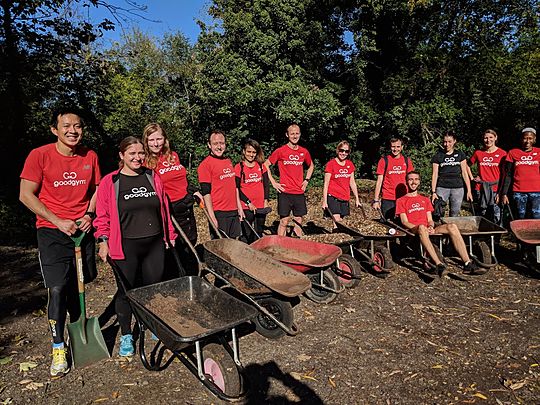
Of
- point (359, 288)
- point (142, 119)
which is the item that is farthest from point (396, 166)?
point (142, 119)

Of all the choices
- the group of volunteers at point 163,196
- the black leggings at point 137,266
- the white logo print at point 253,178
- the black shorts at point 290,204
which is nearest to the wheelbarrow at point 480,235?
the group of volunteers at point 163,196

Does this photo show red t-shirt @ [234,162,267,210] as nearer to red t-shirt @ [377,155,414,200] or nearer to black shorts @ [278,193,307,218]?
black shorts @ [278,193,307,218]

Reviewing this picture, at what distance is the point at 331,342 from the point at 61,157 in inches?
114

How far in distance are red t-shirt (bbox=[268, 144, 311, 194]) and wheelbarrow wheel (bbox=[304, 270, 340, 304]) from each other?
1.83 meters

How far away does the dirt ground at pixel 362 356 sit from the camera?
3.36m

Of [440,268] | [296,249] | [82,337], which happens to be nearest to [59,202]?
[82,337]

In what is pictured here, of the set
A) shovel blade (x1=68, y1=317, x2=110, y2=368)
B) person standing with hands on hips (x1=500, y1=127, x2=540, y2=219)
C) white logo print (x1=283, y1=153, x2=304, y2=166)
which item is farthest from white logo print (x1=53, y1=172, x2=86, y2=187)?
person standing with hands on hips (x1=500, y1=127, x2=540, y2=219)

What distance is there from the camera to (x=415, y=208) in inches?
235

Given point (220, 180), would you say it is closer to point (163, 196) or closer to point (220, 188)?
point (220, 188)

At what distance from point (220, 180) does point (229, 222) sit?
54 cm

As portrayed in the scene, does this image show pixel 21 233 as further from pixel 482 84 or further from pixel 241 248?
pixel 482 84

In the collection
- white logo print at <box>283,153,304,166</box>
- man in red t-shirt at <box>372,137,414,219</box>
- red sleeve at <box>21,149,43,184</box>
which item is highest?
red sleeve at <box>21,149,43,184</box>

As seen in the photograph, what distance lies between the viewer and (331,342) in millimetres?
4176

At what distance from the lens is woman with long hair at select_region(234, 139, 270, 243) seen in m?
5.95
